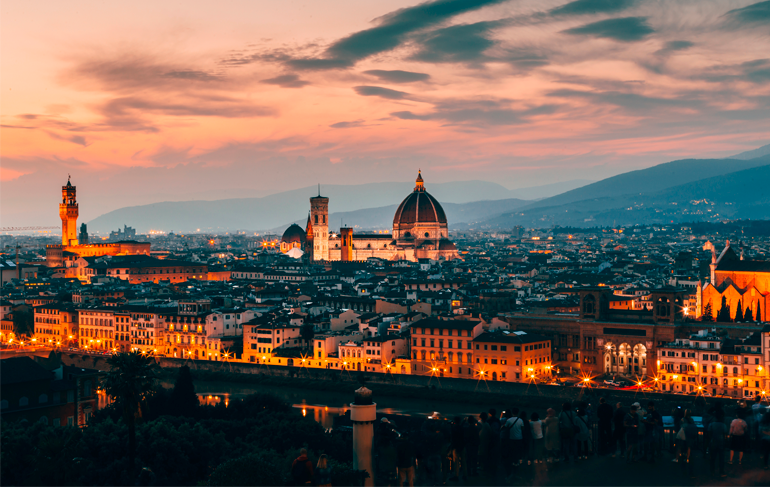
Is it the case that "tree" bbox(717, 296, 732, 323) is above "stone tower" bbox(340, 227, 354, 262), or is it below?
below

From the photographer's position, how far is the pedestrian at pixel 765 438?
43.4ft

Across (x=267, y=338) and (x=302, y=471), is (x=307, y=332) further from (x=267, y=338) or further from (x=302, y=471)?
(x=302, y=471)

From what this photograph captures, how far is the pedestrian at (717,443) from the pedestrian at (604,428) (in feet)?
4.58

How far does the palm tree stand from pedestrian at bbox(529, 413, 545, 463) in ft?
34.6

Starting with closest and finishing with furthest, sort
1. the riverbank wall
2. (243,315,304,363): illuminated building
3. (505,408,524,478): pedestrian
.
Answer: (505,408,524,478): pedestrian, the riverbank wall, (243,315,304,363): illuminated building

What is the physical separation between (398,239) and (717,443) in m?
112

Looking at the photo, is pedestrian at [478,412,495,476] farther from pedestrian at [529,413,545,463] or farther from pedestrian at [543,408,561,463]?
pedestrian at [543,408,561,463]

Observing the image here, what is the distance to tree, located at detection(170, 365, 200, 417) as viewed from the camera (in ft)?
106

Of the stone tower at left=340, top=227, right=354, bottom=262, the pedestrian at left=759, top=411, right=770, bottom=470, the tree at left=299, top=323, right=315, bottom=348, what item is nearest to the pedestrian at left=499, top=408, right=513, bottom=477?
the pedestrian at left=759, top=411, right=770, bottom=470

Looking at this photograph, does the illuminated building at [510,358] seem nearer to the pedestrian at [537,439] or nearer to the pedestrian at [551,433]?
the pedestrian at [537,439]

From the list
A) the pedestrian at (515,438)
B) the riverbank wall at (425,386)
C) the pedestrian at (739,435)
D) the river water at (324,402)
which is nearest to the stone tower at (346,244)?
the riverbank wall at (425,386)

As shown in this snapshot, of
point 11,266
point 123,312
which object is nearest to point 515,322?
point 123,312

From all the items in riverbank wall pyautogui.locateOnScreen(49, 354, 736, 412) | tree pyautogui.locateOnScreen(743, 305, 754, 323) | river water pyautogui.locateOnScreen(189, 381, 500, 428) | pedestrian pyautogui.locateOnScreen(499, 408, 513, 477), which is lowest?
river water pyautogui.locateOnScreen(189, 381, 500, 428)

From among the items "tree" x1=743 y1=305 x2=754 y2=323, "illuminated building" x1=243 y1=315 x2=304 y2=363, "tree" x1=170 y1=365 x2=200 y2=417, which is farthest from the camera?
"illuminated building" x1=243 y1=315 x2=304 y2=363
